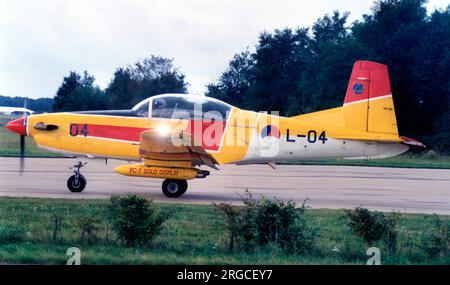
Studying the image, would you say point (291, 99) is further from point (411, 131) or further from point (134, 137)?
point (134, 137)

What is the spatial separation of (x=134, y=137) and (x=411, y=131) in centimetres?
486

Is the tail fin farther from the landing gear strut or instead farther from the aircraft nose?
the aircraft nose

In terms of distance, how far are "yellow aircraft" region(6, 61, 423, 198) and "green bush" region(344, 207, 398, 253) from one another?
371 centimetres

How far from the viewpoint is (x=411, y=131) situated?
26.1 ft

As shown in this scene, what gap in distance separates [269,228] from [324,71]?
2.46 metres

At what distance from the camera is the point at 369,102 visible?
384 inches

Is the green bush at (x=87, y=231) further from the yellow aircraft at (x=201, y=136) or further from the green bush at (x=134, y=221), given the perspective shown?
the yellow aircraft at (x=201, y=136)

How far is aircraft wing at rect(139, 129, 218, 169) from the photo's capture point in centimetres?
1034

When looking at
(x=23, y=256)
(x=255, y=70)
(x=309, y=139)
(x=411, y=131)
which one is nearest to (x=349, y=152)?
(x=309, y=139)

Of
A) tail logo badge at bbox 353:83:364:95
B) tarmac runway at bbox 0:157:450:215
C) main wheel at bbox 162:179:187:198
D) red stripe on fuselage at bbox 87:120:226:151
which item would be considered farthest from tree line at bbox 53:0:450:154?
main wheel at bbox 162:179:187:198

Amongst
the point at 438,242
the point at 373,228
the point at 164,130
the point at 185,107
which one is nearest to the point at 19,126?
the point at 164,130

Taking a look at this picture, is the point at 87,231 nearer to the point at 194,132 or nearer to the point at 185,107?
the point at 185,107

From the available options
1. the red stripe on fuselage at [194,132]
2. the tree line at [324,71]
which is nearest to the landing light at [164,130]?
the red stripe on fuselage at [194,132]
